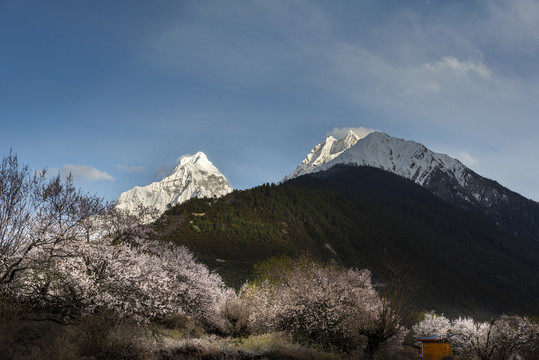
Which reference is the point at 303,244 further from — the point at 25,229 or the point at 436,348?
the point at 25,229

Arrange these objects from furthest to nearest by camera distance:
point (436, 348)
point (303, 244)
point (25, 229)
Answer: point (303, 244) → point (436, 348) → point (25, 229)

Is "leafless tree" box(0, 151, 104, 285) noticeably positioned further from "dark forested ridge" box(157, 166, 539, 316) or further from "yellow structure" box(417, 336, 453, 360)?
"dark forested ridge" box(157, 166, 539, 316)

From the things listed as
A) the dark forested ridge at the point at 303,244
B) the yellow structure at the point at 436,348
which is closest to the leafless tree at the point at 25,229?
the yellow structure at the point at 436,348

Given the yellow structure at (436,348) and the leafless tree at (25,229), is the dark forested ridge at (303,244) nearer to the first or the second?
the yellow structure at (436,348)

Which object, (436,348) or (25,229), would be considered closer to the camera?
(25,229)

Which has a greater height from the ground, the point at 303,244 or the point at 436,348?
the point at 303,244

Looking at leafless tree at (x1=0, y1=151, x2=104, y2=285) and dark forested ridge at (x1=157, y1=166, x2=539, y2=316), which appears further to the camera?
dark forested ridge at (x1=157, y1=166, x2=539, y2=316)

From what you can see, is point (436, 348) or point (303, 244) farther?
point (303, 244)

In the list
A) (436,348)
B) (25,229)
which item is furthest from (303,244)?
(25,229)

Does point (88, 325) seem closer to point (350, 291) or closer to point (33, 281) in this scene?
point (33, 281)

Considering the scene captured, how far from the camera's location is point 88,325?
16.8 meters

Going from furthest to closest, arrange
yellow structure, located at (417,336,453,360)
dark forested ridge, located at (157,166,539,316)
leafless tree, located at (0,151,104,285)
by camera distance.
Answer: dark forested ridge, located at (157,166,539,316), yellow structure, located at (417,336,453,360), leafless tree, located at (0,151,104,285)

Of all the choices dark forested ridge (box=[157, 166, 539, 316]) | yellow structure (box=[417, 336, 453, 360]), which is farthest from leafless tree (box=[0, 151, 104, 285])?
dark forested ridge (box=[157, 166, 539, 316])

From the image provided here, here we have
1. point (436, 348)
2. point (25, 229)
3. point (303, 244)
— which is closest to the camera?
point (25, 229)
